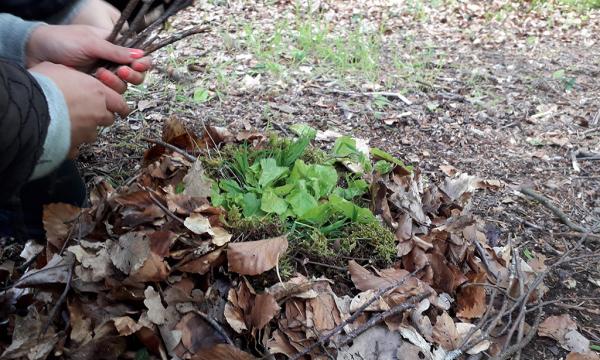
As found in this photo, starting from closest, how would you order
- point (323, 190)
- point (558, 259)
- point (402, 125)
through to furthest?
point (323, 190), point (558, 259), point (402, 125)

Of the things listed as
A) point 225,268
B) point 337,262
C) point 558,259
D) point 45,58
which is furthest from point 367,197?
point 45,58

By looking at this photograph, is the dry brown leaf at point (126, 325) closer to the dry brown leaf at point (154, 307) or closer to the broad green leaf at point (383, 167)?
the dry brown leaf at point (154, 307)

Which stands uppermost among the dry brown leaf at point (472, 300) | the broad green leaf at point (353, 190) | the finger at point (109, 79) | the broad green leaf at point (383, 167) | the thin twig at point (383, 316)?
the finger at point (109, 79)

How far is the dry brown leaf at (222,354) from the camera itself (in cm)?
120

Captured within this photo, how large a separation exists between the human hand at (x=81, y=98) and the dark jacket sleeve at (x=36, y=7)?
65 centimetres

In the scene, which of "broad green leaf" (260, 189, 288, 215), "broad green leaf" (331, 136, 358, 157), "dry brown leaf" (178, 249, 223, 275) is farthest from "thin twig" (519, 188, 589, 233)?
"dry brown leaf" (178, 249, 223, 275)

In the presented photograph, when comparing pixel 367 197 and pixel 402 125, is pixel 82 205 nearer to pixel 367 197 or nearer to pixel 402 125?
pixel 367 197

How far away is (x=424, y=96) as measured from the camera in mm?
3045

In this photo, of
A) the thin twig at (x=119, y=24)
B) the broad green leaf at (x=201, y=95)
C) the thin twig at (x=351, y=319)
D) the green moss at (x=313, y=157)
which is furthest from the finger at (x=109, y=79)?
the broad green leaf at (x=201, y=95)

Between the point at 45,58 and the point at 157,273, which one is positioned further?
the point at 45,58

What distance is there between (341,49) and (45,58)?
2152 millimetres

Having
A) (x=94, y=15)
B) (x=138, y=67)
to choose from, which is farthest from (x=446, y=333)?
(x=94, y=15)

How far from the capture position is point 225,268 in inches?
56.1

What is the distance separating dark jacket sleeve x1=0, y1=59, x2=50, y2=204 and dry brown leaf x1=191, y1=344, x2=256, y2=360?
0.56 m
